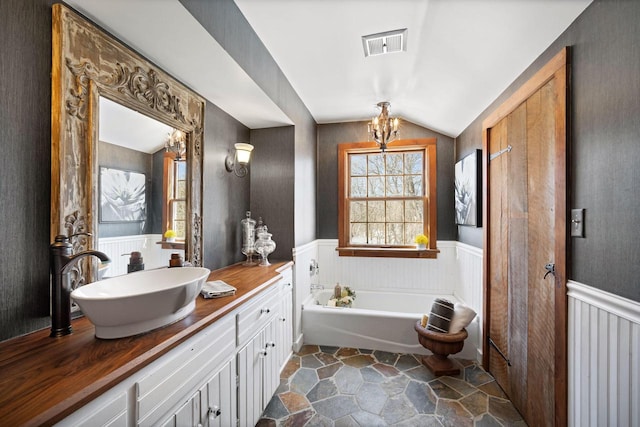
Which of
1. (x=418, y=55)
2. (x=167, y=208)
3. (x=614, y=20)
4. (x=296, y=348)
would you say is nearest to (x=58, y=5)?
(x=167, y=208)

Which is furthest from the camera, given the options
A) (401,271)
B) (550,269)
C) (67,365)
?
(401,271)

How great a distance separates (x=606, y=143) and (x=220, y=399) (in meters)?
2.06

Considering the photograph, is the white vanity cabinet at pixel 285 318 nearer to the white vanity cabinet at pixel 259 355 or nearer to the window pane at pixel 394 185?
the white vanity cabinet at pixel 259 355

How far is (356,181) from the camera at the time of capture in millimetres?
3658

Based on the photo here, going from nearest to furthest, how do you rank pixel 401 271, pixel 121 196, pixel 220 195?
1. pixel 121 196
2. pixel 220 195
3. pixel 401 271

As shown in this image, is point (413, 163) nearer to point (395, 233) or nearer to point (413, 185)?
point (413, 185)

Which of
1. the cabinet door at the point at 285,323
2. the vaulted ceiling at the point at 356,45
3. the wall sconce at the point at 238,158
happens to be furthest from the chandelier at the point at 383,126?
the cabinet door at the point at 285,323

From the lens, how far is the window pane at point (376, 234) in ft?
11.8

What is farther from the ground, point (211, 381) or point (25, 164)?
point (25, 164)

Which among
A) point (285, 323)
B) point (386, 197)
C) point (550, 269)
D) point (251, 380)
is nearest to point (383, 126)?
point (386, 197)

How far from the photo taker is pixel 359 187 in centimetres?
365

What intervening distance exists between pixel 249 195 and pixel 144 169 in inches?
51.3

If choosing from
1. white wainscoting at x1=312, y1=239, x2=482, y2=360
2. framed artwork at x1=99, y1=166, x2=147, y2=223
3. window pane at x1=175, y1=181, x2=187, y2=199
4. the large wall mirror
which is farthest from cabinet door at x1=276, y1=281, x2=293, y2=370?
framed artwork at x1=99, y1=166, x2=147, y2=223

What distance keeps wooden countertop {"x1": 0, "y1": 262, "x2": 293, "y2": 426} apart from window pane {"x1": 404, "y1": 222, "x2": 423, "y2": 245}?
2804mm
